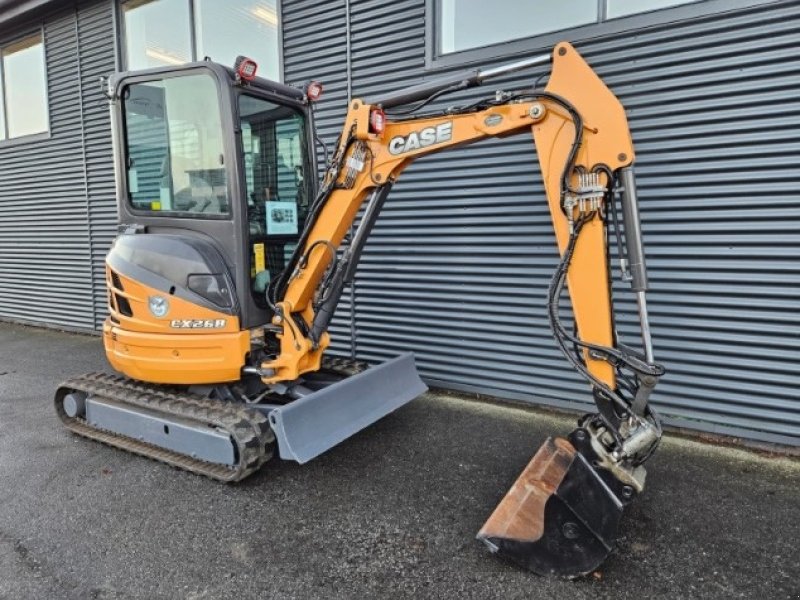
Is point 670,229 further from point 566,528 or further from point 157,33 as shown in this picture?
point 157,33

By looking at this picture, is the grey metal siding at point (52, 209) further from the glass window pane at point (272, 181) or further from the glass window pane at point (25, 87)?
the glass window pane at point (272, 181)

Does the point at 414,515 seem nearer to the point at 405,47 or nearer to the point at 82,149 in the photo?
the point at 405,47

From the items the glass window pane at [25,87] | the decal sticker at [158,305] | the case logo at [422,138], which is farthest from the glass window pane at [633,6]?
the glass window pane at [25,87]

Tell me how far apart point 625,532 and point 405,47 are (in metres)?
4.40

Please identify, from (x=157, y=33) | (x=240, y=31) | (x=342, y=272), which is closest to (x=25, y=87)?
(x=157, y=33)

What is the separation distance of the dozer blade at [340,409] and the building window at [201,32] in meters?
3.86

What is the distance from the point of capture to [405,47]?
16.3 ft

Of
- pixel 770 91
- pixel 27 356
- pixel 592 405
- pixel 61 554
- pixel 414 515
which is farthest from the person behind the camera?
pixel 27 356

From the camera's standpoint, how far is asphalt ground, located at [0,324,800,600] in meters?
2.34

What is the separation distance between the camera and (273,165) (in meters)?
3.77

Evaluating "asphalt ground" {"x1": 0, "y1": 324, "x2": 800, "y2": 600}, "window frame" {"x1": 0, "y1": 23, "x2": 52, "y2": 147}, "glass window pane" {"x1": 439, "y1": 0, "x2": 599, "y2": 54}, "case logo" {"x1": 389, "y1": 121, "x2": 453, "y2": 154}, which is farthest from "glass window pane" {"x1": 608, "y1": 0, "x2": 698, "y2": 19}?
"window frame" {"x1": 0, "y1": 23, "x2": 52, "y2": 147}

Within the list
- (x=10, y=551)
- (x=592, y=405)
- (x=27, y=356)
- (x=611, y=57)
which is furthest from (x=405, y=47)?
(x=27, y=356)

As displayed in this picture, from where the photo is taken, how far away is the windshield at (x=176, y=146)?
344cm

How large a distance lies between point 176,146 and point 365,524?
9.01 ft
